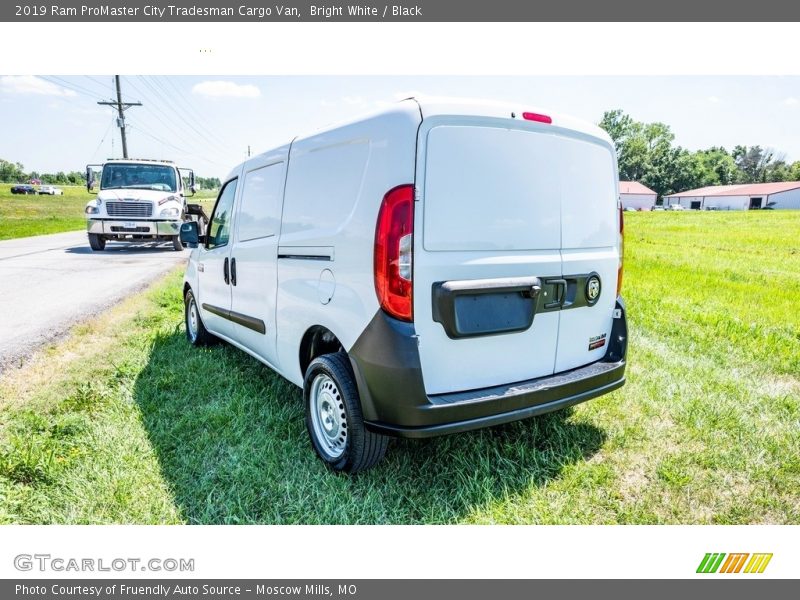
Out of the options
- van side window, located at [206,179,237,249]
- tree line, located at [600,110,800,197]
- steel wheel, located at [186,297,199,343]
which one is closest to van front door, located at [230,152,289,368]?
van side window, located at [206,179,237,249]

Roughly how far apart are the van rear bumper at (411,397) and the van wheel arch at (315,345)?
430 mm

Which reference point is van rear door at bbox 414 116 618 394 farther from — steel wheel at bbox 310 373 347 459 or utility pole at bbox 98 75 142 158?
utility pole at bbox 98 75 142 158

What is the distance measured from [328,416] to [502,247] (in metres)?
1.44

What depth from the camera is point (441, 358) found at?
7.98ft

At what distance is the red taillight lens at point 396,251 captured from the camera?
229 cm

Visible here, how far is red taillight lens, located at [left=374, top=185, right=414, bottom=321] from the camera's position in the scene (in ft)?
7.53

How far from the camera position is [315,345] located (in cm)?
305

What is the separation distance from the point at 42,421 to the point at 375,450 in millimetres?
2404

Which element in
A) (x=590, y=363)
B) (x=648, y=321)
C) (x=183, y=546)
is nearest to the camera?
(x=183, y=546)

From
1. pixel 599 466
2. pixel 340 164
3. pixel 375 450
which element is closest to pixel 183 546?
pixel 375 450

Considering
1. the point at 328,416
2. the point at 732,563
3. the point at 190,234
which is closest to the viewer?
the point at 732,563

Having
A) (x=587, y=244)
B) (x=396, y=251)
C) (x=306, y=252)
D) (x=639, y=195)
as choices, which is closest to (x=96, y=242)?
(x=306, y=252)

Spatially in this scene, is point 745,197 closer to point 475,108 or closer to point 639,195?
point 639,195

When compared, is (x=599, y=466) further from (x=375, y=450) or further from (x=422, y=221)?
(x=422, y=221)
